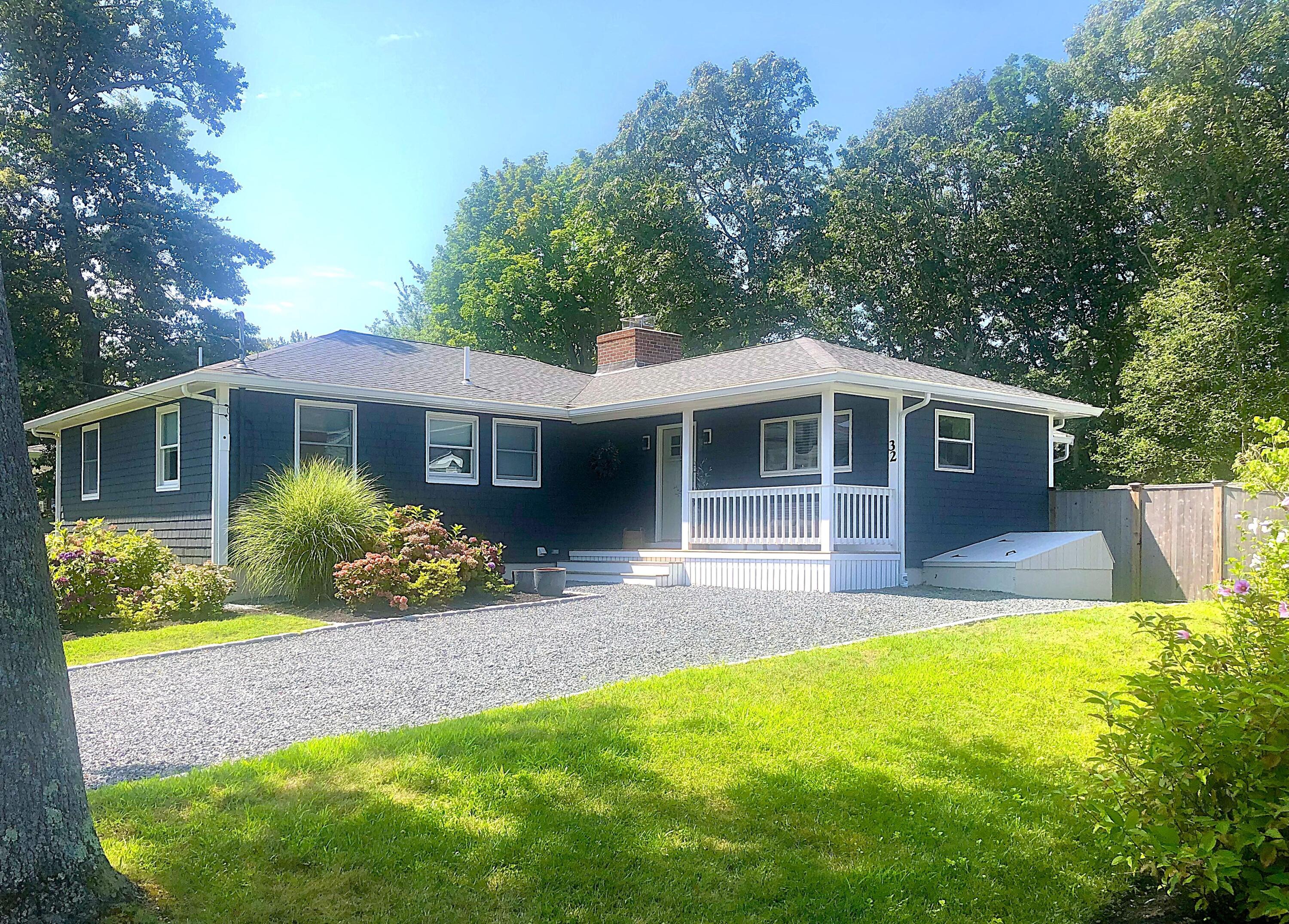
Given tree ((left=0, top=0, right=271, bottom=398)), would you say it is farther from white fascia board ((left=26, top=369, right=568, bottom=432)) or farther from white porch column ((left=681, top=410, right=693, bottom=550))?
white porch column ((left=681, top=410, right=693, bottom=550))

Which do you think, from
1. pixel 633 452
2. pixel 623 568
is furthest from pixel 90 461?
pixel 623 568

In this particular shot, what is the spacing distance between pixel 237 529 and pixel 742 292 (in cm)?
2190

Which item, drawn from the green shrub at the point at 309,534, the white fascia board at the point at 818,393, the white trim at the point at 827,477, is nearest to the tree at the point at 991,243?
the white fascia board at the point at 818,393

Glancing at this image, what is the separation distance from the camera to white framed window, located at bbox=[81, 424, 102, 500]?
705 inches

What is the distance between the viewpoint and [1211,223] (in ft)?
71.0

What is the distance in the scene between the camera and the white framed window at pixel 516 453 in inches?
658

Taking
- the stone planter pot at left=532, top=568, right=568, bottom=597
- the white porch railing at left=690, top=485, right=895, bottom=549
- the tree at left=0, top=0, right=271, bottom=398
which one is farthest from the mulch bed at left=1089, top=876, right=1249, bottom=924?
the tree at left=0, top=0, right=271, bottom=398

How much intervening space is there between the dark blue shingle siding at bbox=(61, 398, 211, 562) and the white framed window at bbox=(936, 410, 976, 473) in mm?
10974

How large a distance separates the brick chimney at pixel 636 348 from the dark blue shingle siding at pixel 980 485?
6597 millimetres

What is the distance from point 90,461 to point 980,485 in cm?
1608

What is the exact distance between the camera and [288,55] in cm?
1220

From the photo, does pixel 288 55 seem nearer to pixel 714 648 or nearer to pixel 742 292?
pixel 714 648

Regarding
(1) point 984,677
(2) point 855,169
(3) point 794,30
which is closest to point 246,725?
(1) point 984,677

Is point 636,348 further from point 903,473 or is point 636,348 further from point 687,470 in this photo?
point 903,473
